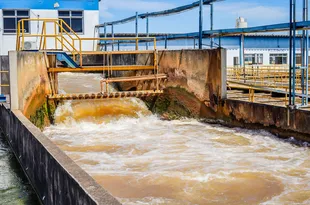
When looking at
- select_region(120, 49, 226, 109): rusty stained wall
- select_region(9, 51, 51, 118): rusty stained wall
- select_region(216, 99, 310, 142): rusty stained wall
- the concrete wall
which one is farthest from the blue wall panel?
the concrete wall

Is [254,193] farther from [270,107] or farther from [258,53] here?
[258,53]

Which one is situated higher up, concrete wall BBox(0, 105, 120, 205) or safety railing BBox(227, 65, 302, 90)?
safety railing BBox(227, 65, 302, 90)

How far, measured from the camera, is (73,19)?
22.8m

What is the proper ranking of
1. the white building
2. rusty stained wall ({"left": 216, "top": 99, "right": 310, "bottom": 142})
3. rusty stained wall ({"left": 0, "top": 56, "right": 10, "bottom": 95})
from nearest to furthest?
rusty stained wall ({"left": 216, "top": 99, "right": 310, "bottom": 142}), rusty stained wall ({"left": 0, "top": 56, "right": 10, "bottom": 95}), the white building

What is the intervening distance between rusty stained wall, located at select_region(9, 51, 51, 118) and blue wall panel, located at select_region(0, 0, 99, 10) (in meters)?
8.94

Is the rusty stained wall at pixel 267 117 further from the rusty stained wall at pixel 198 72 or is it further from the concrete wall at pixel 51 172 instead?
the concrete wall at pixel 51 172

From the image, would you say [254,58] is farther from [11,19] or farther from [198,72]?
[198,72]

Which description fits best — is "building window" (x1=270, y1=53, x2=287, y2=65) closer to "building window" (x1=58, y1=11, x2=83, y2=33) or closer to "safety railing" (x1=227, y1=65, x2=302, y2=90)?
"safety railing" (x1=227, y1=65, x2=302, y2=90)

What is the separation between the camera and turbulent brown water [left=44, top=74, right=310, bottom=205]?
742 centimetres

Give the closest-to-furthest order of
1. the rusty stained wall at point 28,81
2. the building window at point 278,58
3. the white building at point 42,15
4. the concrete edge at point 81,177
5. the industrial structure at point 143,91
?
the concrete edge at point 81,177, the industrial structure at point 143,91, the rusty stained wall at point 28,81, the white building at point 42,15, the building window at point 278,58

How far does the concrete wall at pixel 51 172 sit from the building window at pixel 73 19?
12769mm

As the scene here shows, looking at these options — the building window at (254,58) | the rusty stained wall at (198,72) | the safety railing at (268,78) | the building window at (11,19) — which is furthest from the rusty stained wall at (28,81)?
the building window at (254,58)

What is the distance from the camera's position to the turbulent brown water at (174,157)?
7.42 meters

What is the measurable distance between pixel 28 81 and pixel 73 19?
11.2m
